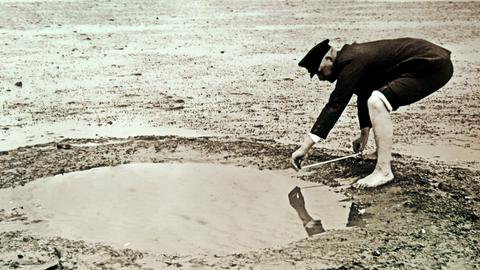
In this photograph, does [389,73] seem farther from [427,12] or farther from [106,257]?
[427,12]

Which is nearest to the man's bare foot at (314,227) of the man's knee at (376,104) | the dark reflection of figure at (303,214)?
the dark reflection of figure at (303,214)

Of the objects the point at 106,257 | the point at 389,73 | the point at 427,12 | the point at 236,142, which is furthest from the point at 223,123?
the point at 427,12

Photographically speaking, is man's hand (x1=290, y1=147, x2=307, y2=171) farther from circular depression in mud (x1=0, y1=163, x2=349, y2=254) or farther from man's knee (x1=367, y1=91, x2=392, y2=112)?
man's knee (x1=367, y1=91, x2=392, y2=112)

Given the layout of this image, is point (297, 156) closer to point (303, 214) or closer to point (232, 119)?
point (303, 214)

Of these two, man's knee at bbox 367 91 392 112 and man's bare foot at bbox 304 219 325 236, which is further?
man's knee at bbox 367 91 392 112

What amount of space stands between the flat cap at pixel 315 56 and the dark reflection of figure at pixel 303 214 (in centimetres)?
112

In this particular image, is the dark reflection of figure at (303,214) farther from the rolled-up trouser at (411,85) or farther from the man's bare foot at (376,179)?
the rolled-up trouser at (411,85)

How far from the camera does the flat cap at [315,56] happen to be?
562 centimetres

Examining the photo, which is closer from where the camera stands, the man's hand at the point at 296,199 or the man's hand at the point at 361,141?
the man's hand at the point at 296,199

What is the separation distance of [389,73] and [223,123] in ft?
9.68

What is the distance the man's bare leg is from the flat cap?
55cm

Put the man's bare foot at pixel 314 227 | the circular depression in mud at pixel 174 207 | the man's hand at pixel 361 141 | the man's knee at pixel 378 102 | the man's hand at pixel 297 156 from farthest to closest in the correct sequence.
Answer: the man's hand at pixel 361 141, the man's hand at pixel 297 156, the man's knee at pixel 378 102, the man's bare foot at pixel 314 227, the circular depression in mud at pixel 174 207

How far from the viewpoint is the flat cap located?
5.62m

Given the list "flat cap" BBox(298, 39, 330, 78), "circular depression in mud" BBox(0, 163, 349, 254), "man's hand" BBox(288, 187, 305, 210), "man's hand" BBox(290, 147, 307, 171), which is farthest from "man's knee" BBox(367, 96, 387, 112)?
"man's hand" BBox(288, 187, 305, 210)
